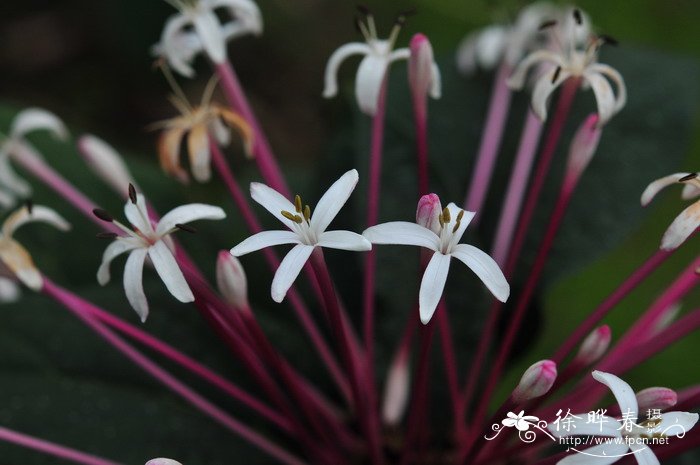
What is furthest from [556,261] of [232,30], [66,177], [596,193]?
[66,177]

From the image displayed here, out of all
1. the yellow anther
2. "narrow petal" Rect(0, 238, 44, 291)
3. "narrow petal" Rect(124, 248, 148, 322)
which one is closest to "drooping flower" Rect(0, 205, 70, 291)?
"narrow petal" Rect(0, 238, 44, 291)

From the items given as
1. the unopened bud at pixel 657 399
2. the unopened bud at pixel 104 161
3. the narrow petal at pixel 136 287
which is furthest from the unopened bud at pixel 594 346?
the unopened bud at pixel 104 161

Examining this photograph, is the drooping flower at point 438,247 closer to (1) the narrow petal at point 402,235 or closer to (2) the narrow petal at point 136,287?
(1) the narrow petal at point 402,235

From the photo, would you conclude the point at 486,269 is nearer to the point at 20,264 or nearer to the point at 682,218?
the point at 682,218

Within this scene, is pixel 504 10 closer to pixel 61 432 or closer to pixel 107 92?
pixel 61 432

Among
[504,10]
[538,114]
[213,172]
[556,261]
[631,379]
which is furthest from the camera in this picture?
[213,172]

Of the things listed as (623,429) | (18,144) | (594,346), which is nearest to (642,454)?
(623,429)
